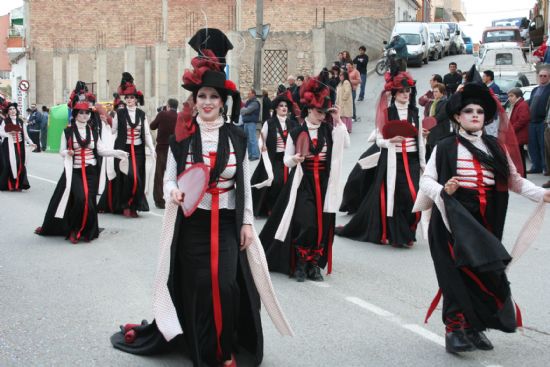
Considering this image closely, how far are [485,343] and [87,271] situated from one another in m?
4.57

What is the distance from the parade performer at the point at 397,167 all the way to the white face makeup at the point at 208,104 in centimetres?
508

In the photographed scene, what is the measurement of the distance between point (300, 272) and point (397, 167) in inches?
104

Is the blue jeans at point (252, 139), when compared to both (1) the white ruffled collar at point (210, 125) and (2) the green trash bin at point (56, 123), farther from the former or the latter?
(1) the white ruffled collar at point (210, 125)

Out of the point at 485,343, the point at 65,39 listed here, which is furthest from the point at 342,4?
the point at 485,343

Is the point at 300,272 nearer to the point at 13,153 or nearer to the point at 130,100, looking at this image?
the point at 130,100

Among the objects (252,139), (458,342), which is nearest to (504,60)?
(252,139)

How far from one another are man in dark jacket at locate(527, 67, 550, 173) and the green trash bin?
20.7 metres

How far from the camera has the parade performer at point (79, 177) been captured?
10875 mm

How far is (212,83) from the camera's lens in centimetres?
547

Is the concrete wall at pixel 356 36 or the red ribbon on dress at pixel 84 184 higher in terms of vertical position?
the concrete wall at pixel 356 36

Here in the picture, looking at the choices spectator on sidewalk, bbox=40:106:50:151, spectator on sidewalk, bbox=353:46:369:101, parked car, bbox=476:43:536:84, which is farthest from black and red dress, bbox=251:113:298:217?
spectator on sidewalk, bbox=40:106:50:151

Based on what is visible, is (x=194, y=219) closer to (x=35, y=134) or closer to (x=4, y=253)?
(x=4, y=253)

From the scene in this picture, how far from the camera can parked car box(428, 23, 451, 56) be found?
4334 cm

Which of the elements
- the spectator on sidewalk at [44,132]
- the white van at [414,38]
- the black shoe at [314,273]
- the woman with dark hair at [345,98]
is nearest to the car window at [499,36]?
the white van at [414,38]
